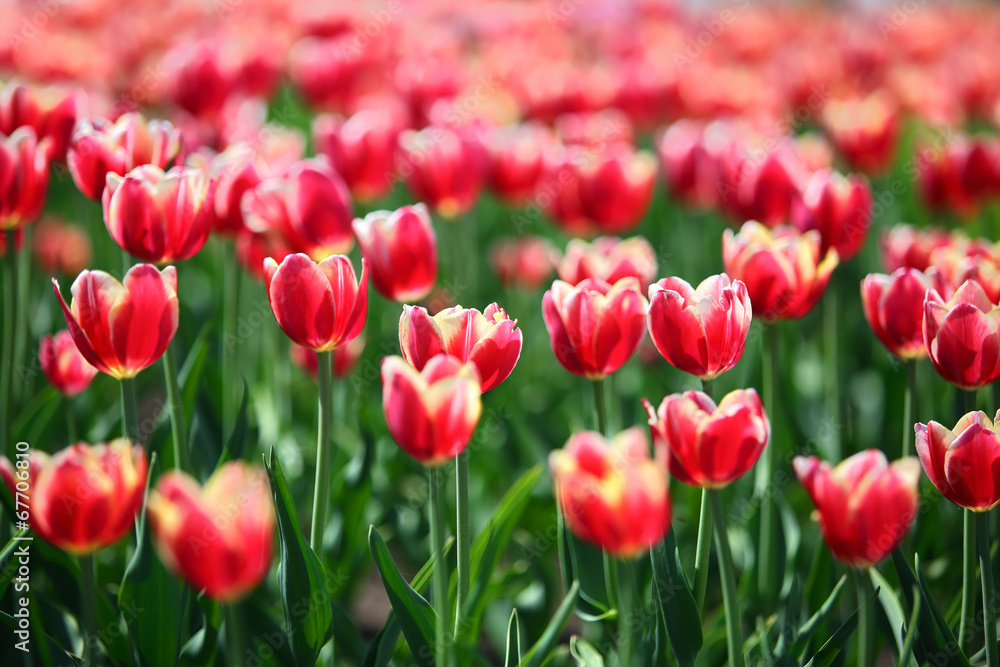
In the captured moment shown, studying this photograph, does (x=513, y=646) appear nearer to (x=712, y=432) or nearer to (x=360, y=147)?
(x=712, y=432)

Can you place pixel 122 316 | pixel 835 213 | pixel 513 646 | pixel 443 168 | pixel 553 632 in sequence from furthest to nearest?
pixel 443 168 < pixel 835 213 < pixel 513 646 < pixel 122 316 < pixel 553 632

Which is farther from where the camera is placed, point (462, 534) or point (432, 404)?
point (462, 534)

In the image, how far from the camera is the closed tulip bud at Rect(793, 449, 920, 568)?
101cm

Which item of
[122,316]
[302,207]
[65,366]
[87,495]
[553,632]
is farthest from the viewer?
[302,207]

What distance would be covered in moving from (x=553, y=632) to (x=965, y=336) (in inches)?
28.0

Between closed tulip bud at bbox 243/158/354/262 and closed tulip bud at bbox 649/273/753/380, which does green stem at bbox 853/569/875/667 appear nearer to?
closed tulip bud at bbox 649/273/753/380

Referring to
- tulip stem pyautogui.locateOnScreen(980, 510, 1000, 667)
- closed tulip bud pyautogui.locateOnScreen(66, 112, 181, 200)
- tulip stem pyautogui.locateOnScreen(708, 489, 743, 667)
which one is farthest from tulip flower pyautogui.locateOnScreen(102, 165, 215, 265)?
tulip stem pyautogui.locateOnScreen(980, 510, 1000, 667)

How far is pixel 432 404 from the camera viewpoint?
97cm

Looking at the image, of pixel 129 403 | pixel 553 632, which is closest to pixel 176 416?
pixel 129 403

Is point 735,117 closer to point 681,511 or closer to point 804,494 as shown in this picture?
point 804,494

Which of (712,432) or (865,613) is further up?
(712,432)

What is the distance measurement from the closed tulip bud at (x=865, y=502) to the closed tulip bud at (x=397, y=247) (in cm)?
76

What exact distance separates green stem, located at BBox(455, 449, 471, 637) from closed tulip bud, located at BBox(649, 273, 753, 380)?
1.01ft

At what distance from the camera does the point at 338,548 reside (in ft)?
5.93
